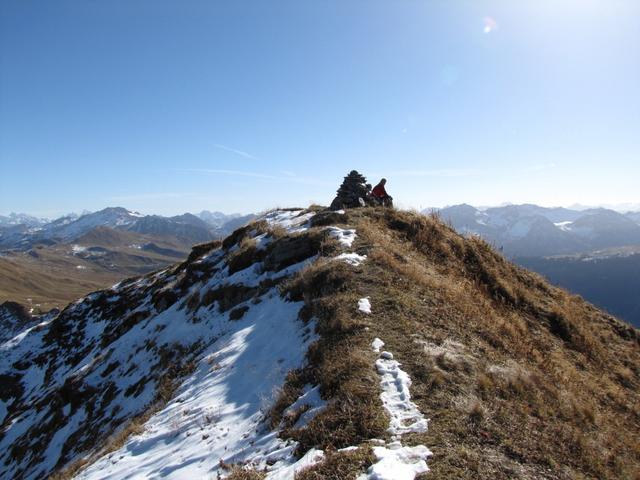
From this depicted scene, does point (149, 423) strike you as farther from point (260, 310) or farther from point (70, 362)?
point (70, 362)

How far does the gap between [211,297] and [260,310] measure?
5.97 meters

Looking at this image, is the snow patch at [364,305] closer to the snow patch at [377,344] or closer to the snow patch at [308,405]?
the snow patch at [377,344]

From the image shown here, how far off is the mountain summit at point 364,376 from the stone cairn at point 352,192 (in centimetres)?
414

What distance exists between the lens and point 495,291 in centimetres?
1580

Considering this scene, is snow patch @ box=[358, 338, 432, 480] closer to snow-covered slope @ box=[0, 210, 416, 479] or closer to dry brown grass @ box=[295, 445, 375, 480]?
dry brown grass @ box=[295, 445, 375, 480]

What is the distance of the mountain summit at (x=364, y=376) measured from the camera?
6.55 metres

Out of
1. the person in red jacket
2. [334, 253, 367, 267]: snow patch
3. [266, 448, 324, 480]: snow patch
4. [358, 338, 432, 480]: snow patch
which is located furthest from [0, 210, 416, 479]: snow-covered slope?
the person in red jacket

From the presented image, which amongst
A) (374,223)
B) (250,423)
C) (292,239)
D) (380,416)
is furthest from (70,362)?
(380,416)

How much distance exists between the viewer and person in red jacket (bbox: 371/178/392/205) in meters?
25.3

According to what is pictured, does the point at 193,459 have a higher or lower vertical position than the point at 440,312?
lower

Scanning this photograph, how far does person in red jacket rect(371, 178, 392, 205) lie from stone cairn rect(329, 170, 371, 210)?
38.5 inches

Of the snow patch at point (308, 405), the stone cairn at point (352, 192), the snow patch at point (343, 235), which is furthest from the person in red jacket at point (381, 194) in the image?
the snow patch at point (308, 405)

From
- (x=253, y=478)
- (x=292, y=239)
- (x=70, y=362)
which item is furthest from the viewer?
(x=70, y=362)

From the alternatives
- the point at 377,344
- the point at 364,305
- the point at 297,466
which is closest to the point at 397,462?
the point at 297,466
